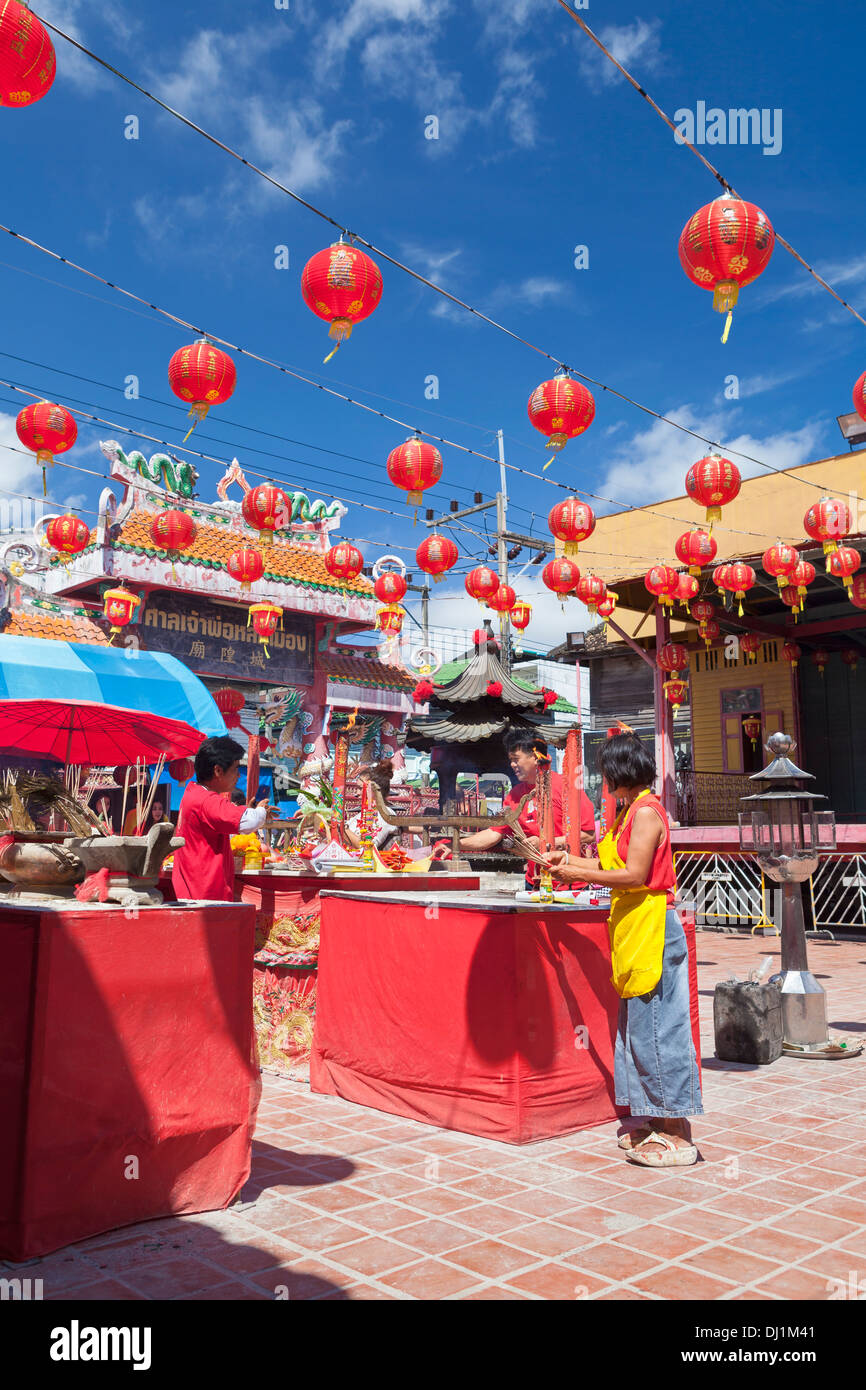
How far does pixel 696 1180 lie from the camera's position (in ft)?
12.3

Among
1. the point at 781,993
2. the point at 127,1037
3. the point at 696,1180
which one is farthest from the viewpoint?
the point at 781,993

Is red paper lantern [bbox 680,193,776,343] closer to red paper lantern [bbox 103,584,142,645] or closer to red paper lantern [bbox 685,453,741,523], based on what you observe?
red paper lantern [bbox 685,453,741,523]

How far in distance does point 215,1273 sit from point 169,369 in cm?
637

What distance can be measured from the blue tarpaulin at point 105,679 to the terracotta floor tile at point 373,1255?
29.6 feet

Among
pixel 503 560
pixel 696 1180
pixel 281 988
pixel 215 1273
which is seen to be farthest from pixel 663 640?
pixel 215 1273

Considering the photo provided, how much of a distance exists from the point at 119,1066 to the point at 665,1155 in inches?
87.4

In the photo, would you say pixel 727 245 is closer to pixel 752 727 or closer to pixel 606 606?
pixel 606 606

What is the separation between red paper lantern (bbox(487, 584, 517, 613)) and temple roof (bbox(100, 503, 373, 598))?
12.8ft

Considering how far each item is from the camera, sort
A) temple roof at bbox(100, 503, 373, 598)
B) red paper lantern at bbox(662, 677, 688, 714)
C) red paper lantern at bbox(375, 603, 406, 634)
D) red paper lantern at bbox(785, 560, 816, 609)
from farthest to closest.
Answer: temple roof at bbox(100, 503, 373, 598) → red paper lantern at bbox(662, 677, 688, 714) → red paper lantern at bbox(375, 603, 406, 634) → red paper lantern at bbox(785, 560, 816, 609)

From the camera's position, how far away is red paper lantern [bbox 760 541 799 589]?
12719 mm

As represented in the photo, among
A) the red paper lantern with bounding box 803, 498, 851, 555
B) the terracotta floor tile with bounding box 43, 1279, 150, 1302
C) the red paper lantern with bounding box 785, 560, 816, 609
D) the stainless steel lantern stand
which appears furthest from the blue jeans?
the red paper lantern with bounding box 785, 560, 816, 609

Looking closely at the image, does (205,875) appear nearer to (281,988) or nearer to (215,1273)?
(281,988)

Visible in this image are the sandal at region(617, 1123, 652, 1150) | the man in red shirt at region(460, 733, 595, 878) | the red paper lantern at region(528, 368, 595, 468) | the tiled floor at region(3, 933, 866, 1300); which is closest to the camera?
the tiled floor at region(3, 933, 866, 1300)

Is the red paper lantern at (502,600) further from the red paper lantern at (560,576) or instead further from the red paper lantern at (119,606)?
the red paper lantern at (119,606)
